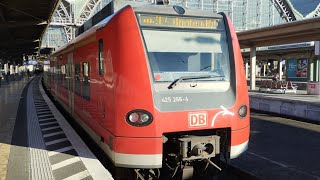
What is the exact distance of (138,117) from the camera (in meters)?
5.33

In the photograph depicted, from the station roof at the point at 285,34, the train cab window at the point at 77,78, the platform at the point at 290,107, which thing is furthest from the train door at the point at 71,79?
the station roof at the point at 285,34

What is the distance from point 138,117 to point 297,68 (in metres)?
45.4

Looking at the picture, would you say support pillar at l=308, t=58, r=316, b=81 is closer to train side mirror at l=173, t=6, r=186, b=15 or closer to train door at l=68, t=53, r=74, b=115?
train door at l=68, t=53, r=74, b=115

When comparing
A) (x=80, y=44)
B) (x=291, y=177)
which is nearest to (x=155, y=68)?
(x=291, y=177)

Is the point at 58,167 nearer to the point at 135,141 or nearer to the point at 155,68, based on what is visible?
the point at 135,141

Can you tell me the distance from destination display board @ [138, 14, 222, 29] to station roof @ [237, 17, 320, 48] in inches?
802

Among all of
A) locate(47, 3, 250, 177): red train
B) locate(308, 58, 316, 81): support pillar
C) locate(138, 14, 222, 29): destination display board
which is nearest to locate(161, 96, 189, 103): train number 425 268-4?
locate(47, 3, 250, 177): red train

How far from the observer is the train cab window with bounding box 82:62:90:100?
7.78m

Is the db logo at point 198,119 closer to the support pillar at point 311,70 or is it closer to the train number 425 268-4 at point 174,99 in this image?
the train number 425 268-4 at point 174,99

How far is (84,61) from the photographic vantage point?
819 cm

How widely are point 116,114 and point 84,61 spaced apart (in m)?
3.09

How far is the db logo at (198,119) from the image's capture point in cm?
554

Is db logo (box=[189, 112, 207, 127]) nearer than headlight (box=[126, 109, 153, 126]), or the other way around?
headlight (box=[126, 109, 153, 126])

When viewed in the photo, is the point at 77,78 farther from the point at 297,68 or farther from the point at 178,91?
the point at 297,68
